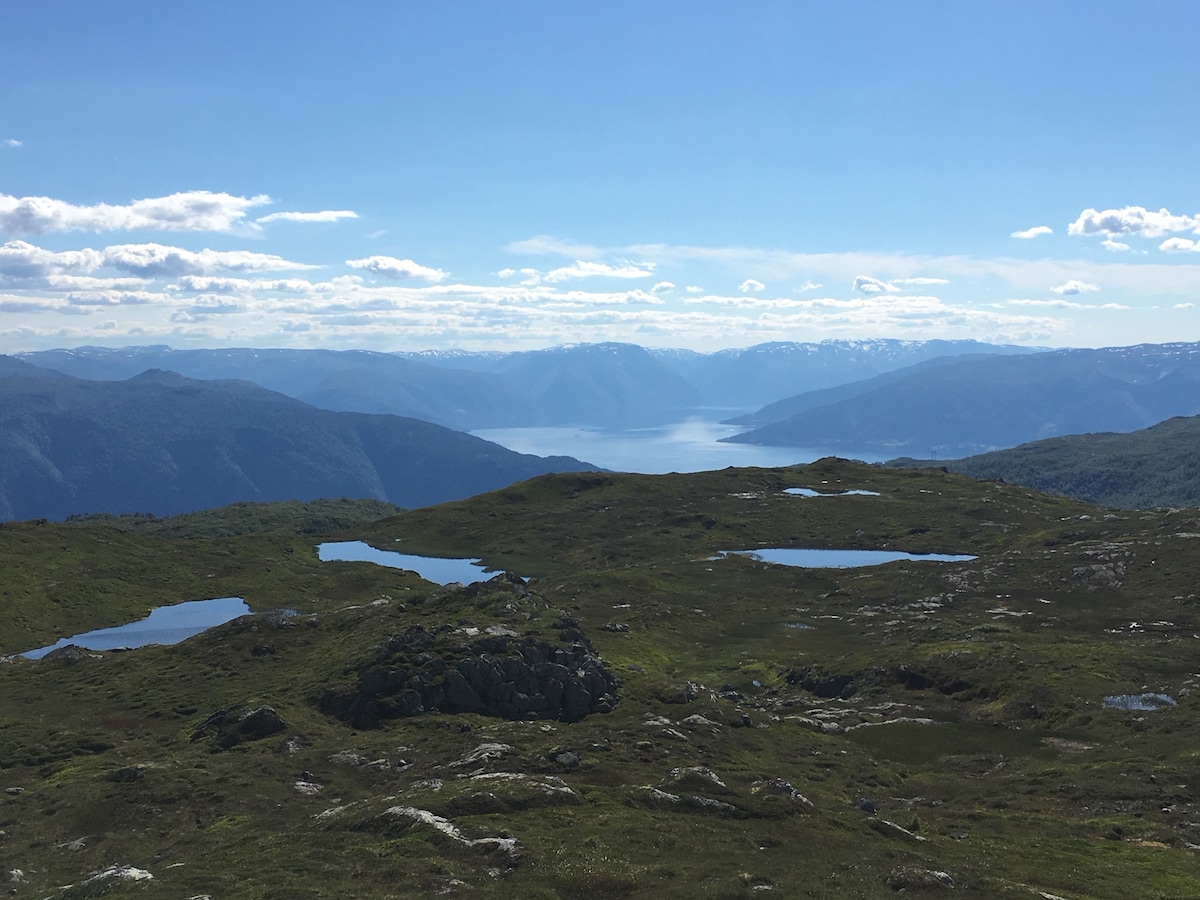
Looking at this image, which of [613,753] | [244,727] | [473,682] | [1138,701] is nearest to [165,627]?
[244,727]

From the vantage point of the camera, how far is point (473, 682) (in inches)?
3250

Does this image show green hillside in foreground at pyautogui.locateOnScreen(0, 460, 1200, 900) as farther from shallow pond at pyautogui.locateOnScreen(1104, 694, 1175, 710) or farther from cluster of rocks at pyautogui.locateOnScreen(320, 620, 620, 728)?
shallow pond at pyautogui.locateOnScreen(1104, 694, 1175, 710)

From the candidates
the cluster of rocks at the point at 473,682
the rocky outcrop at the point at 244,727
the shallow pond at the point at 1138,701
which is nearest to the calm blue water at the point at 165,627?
the rocky outcrop at the point at 244,727

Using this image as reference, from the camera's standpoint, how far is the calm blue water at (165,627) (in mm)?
135875

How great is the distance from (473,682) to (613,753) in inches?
742

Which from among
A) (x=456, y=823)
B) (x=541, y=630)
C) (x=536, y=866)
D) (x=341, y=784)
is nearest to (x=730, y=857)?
(x=536, y=866)

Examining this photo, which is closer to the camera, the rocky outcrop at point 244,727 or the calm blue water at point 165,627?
the rocky outcrop at point 244,727

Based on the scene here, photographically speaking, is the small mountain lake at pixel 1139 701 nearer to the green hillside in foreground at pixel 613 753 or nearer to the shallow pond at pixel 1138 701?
the shallow pond at pixel 1138 701

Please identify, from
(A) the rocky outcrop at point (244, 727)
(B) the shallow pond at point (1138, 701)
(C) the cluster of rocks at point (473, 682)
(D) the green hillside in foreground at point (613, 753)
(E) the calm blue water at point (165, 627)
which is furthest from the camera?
(E) the calm blue water at point (165, 627)

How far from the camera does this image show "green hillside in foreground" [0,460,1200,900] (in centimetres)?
4759

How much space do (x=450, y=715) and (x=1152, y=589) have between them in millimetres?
118316

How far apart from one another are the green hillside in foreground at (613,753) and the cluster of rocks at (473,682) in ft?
0.96

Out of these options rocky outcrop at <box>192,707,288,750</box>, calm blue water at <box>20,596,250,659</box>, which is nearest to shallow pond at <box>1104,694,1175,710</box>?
rocky outcrop at <box>192,707,288,750</box>

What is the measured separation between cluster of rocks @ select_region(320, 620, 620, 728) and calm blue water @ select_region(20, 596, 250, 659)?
6146 cm
